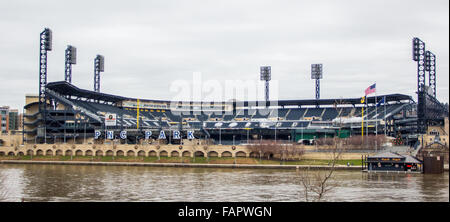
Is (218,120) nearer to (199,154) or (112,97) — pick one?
(112,97)

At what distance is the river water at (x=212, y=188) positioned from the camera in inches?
2010

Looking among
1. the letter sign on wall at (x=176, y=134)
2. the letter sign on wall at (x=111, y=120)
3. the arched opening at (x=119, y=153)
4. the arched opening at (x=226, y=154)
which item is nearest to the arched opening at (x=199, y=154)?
the arched opening at (x=226, y=154)

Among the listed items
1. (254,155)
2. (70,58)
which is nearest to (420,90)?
(254,155)

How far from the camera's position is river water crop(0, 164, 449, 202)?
5106 centimetres

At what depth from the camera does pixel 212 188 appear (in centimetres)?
6053

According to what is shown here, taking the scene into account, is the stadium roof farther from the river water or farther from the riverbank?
the river water

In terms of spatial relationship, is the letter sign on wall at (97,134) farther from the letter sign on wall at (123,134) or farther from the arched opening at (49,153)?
the arched opening at (49,153)

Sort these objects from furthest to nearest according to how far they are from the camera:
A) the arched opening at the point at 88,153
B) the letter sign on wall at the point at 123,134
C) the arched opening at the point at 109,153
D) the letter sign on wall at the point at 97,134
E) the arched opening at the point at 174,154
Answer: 1. the letter sign on wall at the point at 97,134
2. the letter sign on wall at the point at 123,134
3. the arched opening at the point at 88,153
4. the arched opening at the point at 109,153
5. the arched opening at the point at 174,154

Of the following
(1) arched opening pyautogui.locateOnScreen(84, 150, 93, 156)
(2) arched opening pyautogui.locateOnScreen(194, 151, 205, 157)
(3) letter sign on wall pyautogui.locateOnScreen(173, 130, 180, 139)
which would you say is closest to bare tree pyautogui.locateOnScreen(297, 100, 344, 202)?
(2) arched opening pyautogui.locateOnScreen(194, 151, 205, 157)

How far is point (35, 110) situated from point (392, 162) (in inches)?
4230

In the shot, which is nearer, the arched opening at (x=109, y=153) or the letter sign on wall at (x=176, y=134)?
the arched opening at (x=109, y=153)
